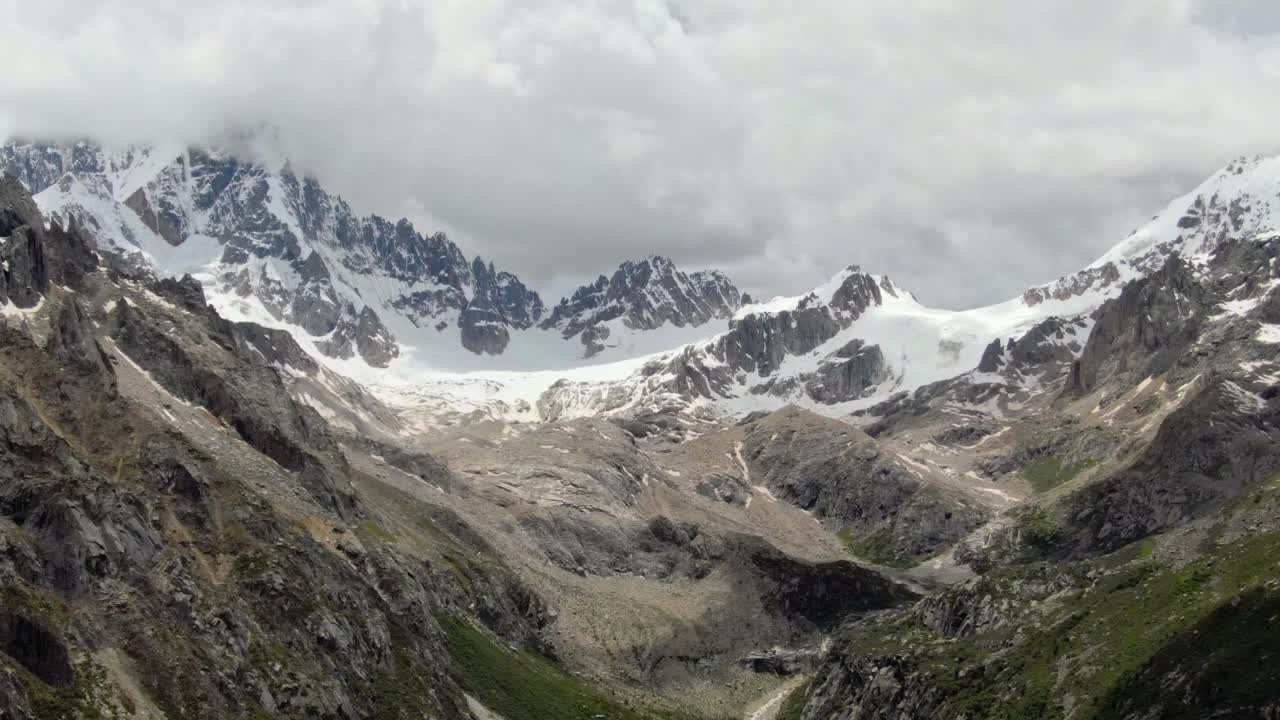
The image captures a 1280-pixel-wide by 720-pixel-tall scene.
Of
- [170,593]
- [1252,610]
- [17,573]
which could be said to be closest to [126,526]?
[170,593]

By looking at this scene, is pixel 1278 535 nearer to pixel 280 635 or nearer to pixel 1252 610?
pixel 1252 610

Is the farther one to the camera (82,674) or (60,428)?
(60,428)

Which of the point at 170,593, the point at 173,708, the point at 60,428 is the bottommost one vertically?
the point at 173,708

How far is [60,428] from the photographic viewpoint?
587 feet

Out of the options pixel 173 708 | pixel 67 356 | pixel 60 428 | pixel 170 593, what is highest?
pixel 67 356

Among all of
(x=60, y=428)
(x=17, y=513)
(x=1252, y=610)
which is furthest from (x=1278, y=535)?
(x=60, y=428)

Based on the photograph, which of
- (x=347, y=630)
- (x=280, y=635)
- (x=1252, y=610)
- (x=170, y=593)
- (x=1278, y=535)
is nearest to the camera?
(x=1252, y=610)

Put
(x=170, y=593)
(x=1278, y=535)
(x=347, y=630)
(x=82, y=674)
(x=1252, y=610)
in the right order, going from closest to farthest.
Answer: (x=1252, y=610), (x=82, y=674), (x=1278, y=535), (x=170, y=593), (x=347, y=630)

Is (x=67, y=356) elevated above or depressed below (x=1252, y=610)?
above

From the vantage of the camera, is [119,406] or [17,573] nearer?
[17,573]

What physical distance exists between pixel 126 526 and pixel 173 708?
88.3ft

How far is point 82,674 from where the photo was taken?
132 metres

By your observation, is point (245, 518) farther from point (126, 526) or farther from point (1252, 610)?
point (1252, 610)

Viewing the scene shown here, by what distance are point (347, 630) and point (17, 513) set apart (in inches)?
1940
